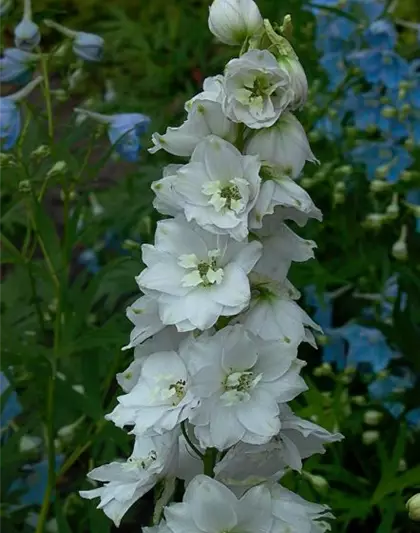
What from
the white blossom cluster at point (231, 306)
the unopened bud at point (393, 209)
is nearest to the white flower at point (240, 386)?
the white blossom cluster at point (231, 306)

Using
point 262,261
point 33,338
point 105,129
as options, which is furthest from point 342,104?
point 262,261

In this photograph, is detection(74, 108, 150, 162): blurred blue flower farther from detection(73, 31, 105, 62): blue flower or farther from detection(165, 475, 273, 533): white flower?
detection(165, 475, 273, 533): white flower

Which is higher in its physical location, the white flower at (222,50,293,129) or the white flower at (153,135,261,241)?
the white flower at (222,50,293,129)

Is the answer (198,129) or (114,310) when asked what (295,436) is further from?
(114,310)

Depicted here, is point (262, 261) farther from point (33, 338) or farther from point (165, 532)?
point (33, 338)

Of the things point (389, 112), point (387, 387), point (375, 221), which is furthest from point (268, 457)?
point (389, 112)

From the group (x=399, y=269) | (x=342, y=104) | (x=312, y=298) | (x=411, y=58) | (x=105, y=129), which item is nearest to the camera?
(x=105, y=129)

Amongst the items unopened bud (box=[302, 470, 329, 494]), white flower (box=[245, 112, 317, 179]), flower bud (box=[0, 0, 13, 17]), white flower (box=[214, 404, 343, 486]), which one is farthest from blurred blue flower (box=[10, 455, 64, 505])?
white flower (box=[245, 112, 317, 179])

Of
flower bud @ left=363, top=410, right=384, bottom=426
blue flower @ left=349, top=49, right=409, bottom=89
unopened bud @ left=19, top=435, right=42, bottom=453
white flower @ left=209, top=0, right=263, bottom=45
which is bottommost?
flower bud @ left=363, top=410, right=384, bottom=426
